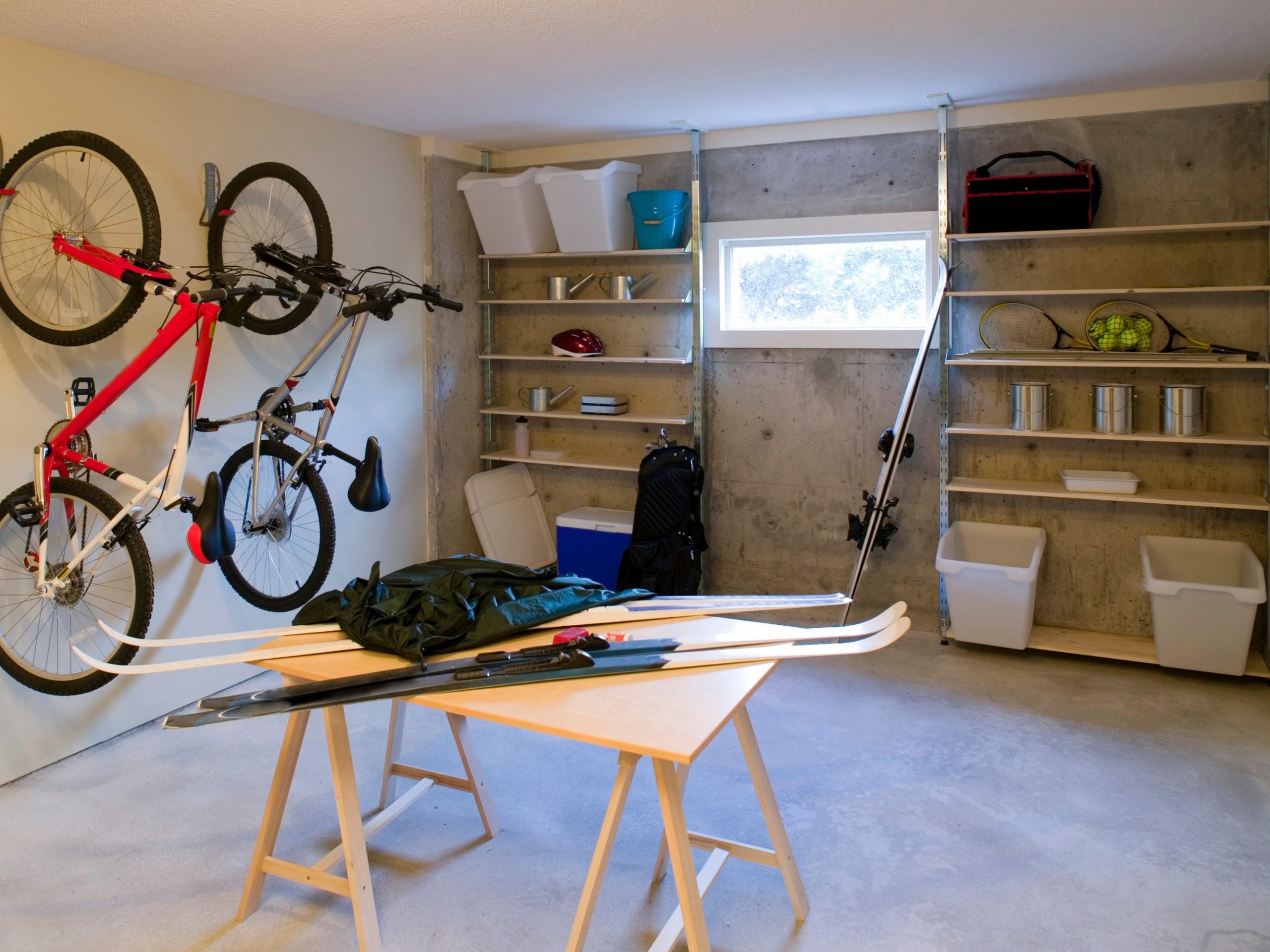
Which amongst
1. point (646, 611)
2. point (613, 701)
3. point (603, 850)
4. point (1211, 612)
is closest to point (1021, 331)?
point (1211, 612)

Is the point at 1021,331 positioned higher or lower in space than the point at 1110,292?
lower

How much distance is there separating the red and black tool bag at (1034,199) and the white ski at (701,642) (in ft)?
8.17

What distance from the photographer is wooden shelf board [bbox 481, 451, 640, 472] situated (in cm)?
514

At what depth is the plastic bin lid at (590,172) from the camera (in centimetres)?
476

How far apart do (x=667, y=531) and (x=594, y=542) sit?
0.52 metres

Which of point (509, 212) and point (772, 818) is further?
point (509, 212)

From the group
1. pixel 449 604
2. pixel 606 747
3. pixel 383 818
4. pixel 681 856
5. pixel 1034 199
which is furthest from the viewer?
pixel 1034 199

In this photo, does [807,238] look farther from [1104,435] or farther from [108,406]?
[108,406]

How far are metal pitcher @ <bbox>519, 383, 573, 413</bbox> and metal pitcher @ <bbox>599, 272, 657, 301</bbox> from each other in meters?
0.61

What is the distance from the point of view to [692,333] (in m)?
5.10

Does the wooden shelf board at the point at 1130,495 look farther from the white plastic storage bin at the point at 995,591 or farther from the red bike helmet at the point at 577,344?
the red bike helmet at the point at 577,344

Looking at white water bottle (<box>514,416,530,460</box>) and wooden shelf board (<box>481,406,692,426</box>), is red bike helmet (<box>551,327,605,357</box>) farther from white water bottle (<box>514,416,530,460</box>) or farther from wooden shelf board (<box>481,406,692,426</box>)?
white water bottle (<box>514,416,530,460</box>)

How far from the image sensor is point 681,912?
217 centimetres

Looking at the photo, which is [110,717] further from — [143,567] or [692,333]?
[692,333]
